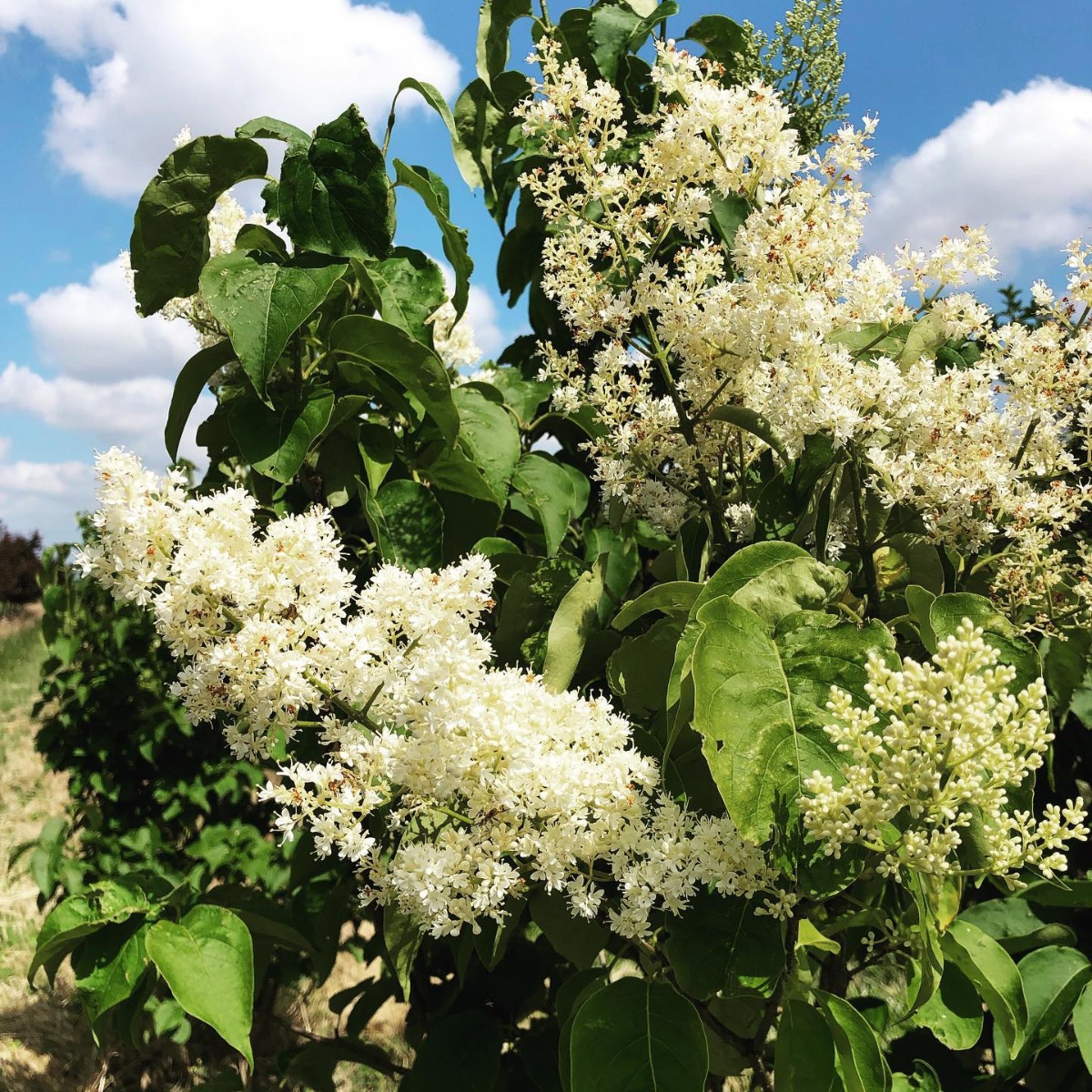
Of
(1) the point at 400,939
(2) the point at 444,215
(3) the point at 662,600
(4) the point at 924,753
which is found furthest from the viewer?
(2) the point at 444,215

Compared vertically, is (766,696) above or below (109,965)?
above

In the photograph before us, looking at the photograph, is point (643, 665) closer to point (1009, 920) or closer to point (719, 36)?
point (1009, 920)

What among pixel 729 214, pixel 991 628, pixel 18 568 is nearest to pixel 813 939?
pixel 991 628

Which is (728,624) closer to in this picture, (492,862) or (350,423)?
(492,862)

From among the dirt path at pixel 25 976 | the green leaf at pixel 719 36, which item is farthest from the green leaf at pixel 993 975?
the dirt path at pixel 25 976

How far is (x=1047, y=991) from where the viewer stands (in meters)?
1.38

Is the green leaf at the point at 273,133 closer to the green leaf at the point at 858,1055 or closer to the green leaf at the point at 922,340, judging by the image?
the green leaf at the point at 922,340

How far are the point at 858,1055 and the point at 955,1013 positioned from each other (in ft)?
1.16

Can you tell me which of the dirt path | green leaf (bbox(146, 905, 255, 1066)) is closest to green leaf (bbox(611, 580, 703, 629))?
green leaf (bbox(146, 905, 255, 1066))

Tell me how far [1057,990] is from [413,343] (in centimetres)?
129

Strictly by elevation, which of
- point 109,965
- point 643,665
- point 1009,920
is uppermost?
point 643,665

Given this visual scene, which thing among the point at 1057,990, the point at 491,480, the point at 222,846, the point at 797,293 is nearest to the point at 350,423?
the point at 491,480

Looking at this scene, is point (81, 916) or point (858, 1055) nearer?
point (858, 1055)

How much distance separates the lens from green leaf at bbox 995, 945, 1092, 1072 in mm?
1348
